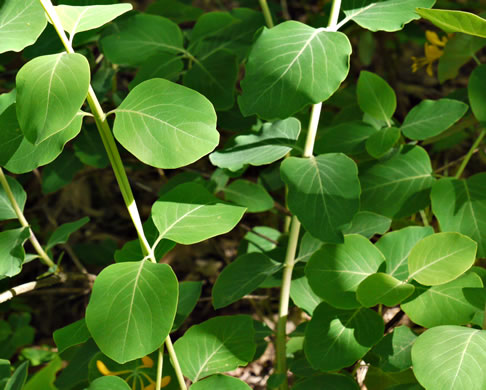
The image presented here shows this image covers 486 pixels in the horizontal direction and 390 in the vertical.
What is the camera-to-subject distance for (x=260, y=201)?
141 cm

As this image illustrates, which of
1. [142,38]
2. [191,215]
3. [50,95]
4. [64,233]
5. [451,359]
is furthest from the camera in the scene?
[142,38]

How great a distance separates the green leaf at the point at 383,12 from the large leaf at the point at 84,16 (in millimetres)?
453

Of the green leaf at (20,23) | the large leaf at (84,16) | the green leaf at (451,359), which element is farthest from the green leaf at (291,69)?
the green leaf at (451,359)

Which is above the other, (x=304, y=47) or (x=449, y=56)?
(x=304, y=47)

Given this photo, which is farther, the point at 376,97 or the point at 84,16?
the point at 376,97

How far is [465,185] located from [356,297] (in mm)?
390

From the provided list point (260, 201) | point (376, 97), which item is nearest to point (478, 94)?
point (376, 97)

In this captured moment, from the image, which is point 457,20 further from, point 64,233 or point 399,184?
point 64,233

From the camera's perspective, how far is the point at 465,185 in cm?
113

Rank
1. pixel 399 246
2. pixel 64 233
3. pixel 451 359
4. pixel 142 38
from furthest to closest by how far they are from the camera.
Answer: pixel 142 38, pixel 64 233, pixel 399 246, pixel 451 359

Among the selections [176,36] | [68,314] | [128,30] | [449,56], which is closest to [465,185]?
[449,56]

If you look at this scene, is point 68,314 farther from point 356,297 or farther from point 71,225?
point 356,297

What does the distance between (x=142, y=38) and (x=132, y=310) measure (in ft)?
2.70

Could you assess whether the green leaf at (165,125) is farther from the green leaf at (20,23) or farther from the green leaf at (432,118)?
the green leaf at (432,118)
